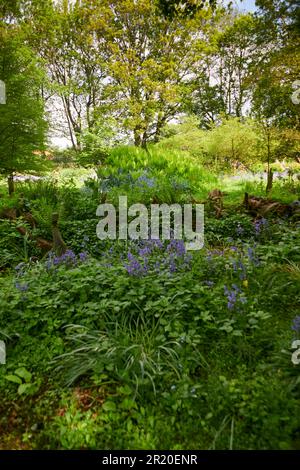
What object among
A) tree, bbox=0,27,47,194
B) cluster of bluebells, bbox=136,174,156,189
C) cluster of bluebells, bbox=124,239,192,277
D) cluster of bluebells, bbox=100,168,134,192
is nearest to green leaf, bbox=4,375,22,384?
cluster of bluebells, bbox=124,239,192,277

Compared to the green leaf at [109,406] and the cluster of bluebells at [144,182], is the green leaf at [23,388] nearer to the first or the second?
the green leaf at [109,406]

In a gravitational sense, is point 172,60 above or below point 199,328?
above

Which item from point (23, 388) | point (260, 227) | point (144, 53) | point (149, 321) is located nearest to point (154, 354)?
point (149, 321)

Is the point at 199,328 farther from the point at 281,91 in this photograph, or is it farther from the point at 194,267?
the point at 281,91

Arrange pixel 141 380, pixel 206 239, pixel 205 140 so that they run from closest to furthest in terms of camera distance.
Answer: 1. pixel 141 380
2. pixel 206 239
3. pixel 205 140

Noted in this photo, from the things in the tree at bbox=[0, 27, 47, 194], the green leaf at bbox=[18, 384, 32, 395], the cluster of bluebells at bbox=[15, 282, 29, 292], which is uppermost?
the tree at bbox=[0, 27, 47, 194]

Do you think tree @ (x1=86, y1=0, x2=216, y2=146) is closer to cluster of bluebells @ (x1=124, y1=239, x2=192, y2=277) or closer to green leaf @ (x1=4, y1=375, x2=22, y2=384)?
cluster of bluebells @ (x1=124, y1=239, x2=192, y2=277)

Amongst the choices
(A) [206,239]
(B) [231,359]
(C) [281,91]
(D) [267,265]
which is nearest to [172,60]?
(C) [281,91]

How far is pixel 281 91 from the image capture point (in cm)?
742

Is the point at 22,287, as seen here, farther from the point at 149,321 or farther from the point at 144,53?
the point at 144,53

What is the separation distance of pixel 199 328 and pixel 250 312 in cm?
37

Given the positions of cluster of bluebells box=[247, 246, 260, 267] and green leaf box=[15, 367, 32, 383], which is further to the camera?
cluster of bluebells box=[247, 246, 260, 267]

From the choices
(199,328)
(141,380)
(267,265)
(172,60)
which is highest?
(172,60)

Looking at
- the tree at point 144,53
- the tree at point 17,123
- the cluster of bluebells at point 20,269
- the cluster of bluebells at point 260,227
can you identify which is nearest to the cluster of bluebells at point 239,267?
the cluster of bluebells at point 260,227
